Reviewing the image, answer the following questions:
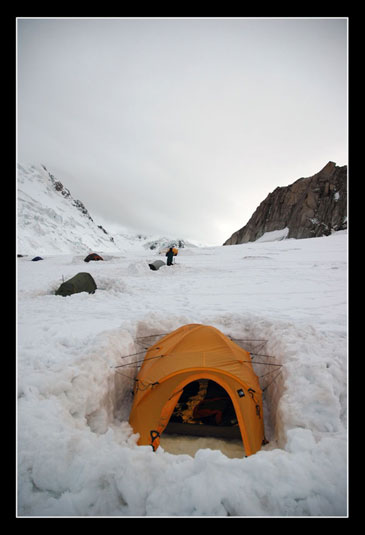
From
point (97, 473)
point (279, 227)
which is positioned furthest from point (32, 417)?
point (279, 227)

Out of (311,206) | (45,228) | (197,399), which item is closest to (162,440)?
(197,399)

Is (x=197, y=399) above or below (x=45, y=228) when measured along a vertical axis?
below

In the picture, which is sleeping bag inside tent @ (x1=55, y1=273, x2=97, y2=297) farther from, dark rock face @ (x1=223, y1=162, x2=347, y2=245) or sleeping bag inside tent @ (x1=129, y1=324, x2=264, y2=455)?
dark rock face @ (x1=223, y1=162, x2=347, y2=245)

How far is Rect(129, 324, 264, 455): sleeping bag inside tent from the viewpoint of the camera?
9.82ft

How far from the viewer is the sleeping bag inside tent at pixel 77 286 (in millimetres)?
8102

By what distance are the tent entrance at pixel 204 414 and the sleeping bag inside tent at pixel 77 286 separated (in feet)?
19.3

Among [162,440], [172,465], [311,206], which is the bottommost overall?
[162,440]

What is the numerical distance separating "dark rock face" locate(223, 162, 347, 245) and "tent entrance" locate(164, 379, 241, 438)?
46996mm

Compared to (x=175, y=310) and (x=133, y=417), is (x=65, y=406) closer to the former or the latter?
(x=133, y=417)

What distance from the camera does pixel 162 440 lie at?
10.7 ft

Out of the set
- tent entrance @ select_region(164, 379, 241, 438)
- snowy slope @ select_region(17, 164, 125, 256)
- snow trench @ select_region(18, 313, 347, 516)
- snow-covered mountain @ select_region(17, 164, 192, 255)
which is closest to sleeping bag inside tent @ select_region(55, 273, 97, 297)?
snow trench @ select_region(18, 313, 347, 516)

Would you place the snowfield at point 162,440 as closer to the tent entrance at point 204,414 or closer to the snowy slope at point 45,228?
the tent entrance at point 204,414

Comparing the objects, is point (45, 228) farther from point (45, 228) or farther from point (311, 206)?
point (311, 206)

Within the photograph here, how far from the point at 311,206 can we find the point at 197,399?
53.4 metres
